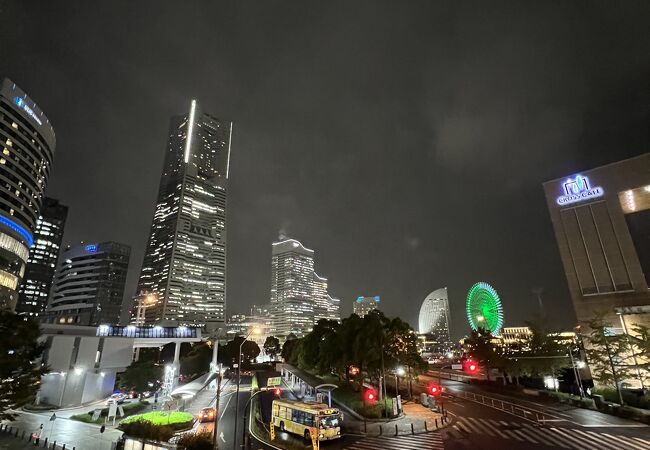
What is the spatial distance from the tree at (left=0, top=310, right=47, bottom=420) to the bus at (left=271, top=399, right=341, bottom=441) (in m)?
22.0

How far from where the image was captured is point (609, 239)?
58750 millimetres

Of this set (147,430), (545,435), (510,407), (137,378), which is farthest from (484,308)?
(147,430)

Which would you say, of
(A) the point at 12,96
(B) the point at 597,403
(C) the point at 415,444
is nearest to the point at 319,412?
(C) the point at 415,444

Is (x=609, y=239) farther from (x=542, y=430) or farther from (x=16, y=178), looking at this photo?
(x=16, y=178)

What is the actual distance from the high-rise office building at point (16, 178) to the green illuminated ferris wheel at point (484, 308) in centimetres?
11498

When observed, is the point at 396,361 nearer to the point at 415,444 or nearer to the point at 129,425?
the point at 415,444

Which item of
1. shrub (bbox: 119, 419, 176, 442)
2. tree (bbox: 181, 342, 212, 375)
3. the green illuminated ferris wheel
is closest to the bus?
shrub (bbox: 119, 419, 176, 442)

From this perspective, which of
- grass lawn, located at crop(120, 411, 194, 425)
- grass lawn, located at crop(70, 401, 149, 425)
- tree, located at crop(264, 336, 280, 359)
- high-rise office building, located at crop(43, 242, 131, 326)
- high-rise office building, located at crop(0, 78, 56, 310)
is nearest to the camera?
grass lawn, located at crop(120, 411, 194, 425)

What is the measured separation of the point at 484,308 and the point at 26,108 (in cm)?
12979

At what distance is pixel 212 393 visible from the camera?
60.8 metres

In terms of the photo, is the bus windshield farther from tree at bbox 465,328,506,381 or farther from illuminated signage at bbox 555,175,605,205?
illuminated signage at bbox 555,175,605,205

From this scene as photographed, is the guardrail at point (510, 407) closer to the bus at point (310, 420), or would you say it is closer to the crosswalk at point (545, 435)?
the crosswalk at point (545, 435)

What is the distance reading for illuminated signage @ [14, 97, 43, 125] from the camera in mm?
77838

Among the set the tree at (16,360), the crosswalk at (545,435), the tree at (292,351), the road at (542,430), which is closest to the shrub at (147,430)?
the tree at (16,360)
